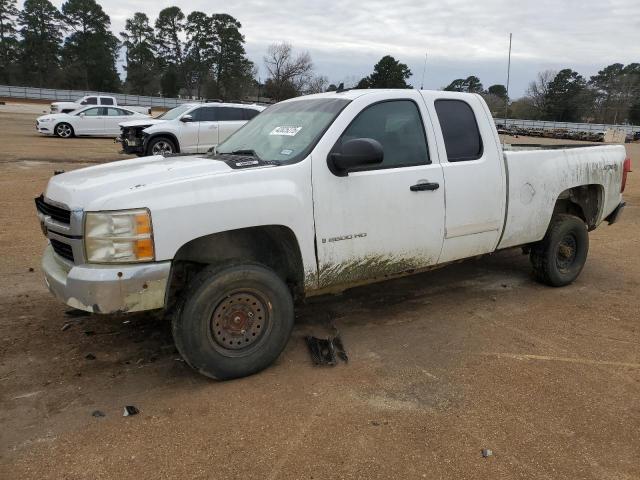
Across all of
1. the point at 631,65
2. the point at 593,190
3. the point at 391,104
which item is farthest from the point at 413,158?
the point at 631,65

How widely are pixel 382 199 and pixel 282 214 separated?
2.80ft

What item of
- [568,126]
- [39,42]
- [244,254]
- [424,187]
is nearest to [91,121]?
[244,254]

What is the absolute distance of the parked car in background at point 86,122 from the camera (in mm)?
22250

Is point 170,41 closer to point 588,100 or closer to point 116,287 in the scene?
point 588,100

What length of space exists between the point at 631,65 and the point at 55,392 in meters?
103

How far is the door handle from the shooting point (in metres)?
4.11

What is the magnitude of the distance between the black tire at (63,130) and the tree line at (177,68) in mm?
46052

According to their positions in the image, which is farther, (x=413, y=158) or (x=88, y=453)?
(x=413, y=158)

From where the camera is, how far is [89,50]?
74188mm

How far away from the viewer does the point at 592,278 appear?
19.7ft

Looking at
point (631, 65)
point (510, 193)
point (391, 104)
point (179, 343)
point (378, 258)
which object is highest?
point (631, 65)

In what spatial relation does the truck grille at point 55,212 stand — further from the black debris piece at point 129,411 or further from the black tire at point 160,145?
the black tire at point 160,145

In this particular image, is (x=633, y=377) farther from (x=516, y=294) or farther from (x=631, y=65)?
(x=631, y=65)

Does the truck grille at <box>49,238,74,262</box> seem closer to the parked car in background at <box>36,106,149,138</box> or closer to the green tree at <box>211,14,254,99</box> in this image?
the parked car in background at <box>36,106,149,138</box>
